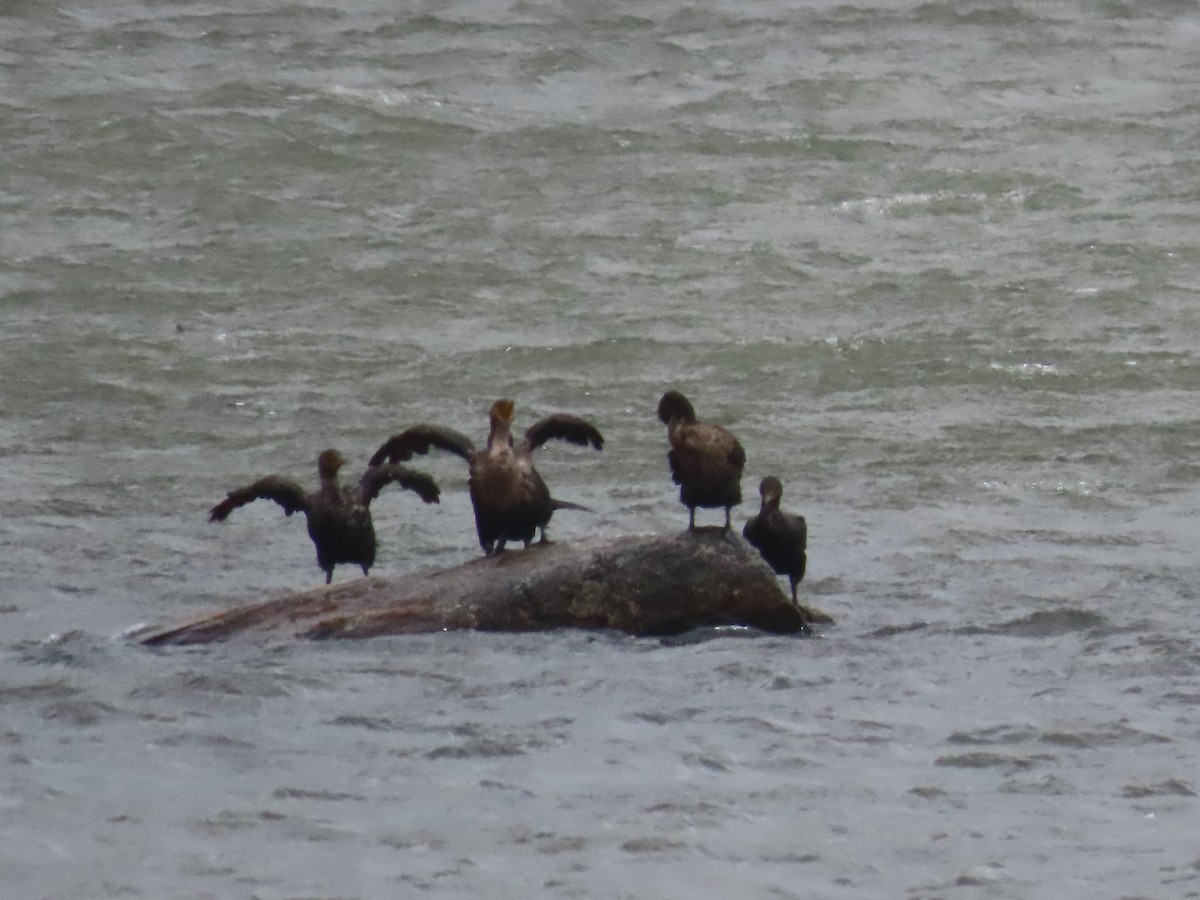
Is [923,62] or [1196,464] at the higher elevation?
[923,62]

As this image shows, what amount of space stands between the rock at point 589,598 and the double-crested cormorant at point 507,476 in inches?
6.4

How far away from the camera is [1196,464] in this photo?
13844 millimetres

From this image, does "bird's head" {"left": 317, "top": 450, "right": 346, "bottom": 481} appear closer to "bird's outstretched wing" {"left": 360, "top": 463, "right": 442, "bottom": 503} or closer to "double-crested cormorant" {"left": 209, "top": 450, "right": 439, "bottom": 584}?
"double-crested cormorant" {"left": 209, "top": 450, "right": 439, "bottom": 584}

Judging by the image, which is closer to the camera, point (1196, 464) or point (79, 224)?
point (1196, 464)

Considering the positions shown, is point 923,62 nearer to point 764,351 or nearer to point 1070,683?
point 764,351

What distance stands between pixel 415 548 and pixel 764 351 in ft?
15.7

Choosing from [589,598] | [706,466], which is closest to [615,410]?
[706,466]

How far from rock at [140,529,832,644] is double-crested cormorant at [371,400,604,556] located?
16 centimetres

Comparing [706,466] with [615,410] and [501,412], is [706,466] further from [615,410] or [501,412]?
[615,410]

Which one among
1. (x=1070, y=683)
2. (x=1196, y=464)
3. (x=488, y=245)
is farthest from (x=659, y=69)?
(x=1070, y=683)

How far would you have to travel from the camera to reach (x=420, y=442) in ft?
33.6

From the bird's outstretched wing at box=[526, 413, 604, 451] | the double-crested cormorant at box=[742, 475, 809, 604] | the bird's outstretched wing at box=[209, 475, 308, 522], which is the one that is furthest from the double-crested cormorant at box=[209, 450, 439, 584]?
the double-crested cormorant at box=[742, 475, 809, 604]

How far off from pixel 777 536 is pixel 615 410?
5399 millimetres

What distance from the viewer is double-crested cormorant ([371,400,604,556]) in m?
9.71
